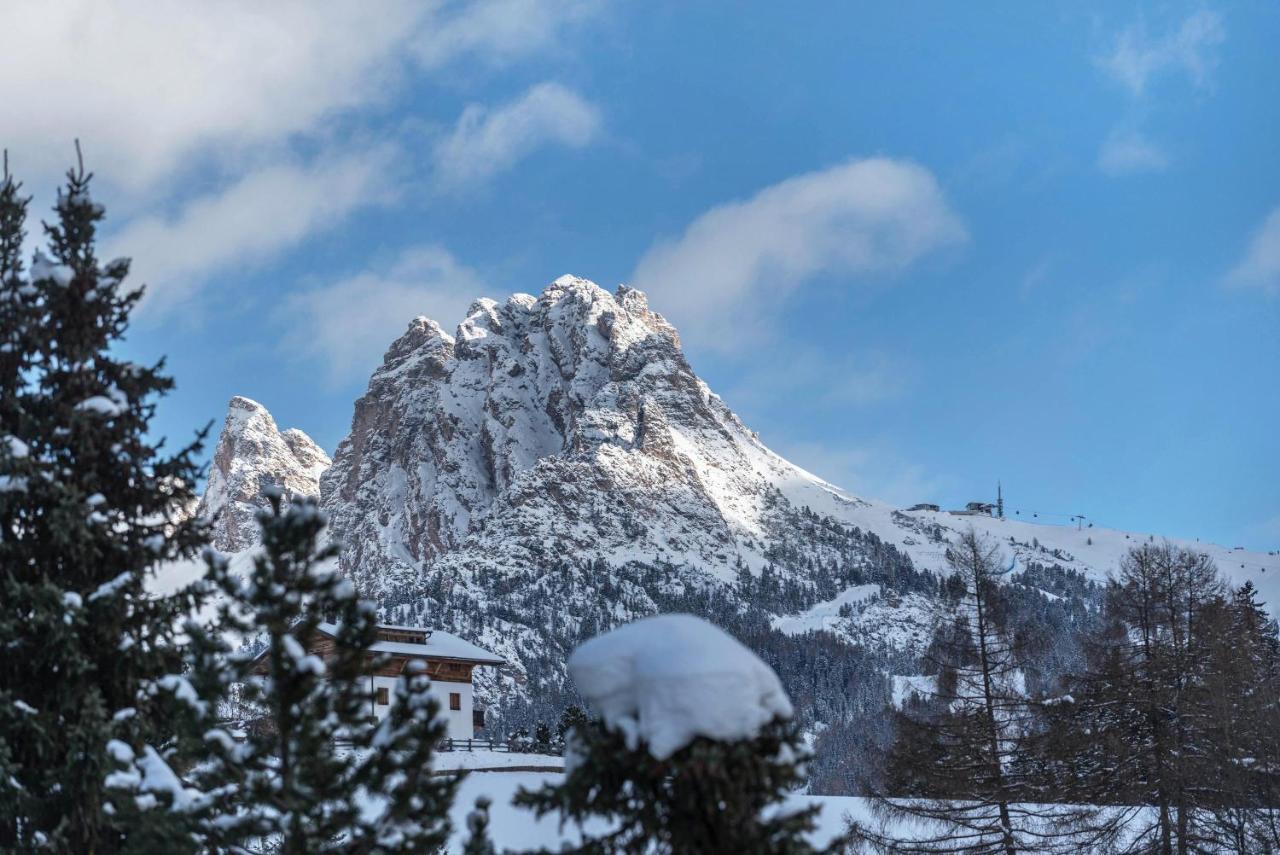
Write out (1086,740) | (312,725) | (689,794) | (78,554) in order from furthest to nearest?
1. (1086,740)
2. (78,554)
3. (312,725)
4. (689,794)

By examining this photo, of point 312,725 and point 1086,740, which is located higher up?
point 312,725

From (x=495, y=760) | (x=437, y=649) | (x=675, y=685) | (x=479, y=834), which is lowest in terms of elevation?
(x=479, y=834)

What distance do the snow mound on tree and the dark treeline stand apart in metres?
16.2

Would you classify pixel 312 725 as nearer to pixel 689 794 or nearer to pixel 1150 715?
pixel 689 794

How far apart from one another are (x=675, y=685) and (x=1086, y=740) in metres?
19.4

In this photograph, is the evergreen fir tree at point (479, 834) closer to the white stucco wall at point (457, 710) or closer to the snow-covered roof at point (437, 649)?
the snow-covered roof at point (437, 649)

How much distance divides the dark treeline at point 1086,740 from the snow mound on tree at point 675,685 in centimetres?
1624

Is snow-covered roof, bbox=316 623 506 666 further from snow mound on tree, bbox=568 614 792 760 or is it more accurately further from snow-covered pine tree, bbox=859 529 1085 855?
snow mound on tree, bbox=568 614 792 760

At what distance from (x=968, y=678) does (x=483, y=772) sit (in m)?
25.7

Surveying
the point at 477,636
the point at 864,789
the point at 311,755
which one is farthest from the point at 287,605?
the point at 477,636

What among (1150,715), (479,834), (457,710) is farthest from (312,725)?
(457,710)

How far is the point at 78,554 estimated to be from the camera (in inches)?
559

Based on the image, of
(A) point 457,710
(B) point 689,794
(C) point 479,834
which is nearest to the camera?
(B) point 689,794

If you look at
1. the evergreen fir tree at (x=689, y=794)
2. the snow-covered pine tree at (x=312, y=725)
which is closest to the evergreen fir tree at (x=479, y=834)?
the snow-covered pine tree at (x=312, y=725)
